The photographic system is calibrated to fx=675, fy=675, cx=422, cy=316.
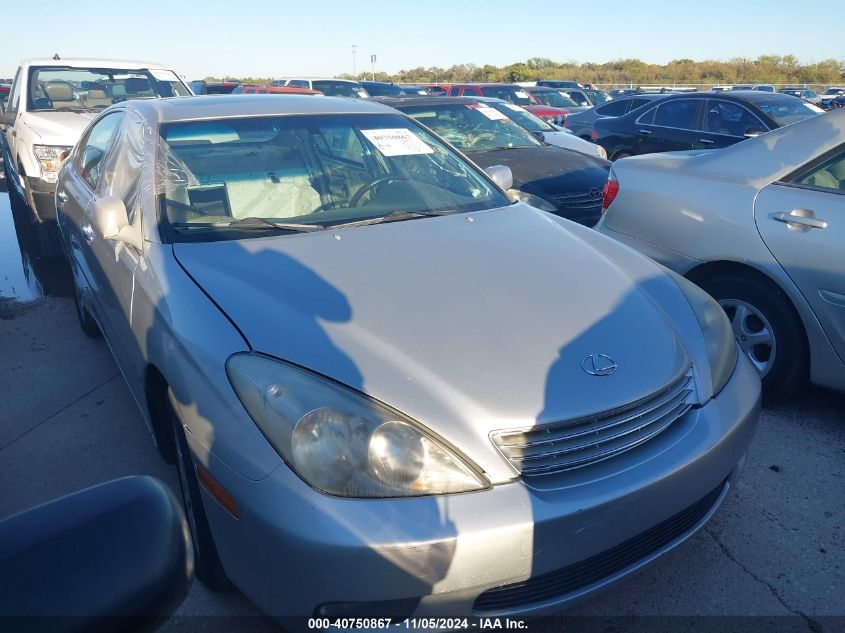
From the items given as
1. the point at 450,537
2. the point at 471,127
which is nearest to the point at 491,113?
the point at 471,127

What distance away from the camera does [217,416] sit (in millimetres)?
1883

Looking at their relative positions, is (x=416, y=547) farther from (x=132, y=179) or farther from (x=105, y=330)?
(x=105, y=330)

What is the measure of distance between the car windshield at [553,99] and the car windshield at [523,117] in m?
8.59

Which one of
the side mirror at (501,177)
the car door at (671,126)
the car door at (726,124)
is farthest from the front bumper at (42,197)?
the car door at (726,124)

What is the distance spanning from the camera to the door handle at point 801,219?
3.09 metres

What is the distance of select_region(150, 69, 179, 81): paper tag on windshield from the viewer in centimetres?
846

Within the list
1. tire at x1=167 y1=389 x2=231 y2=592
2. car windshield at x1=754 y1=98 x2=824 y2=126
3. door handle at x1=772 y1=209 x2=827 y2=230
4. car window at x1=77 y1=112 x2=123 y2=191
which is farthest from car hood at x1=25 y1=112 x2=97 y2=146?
car windshield at x1=754 y1=98 x2=824 y2=126

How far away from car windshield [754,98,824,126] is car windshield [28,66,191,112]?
7256mm

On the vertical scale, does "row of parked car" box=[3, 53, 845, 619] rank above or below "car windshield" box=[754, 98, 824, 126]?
below

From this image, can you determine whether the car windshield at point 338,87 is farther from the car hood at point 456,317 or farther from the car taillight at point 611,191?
the car hood at point 456,317

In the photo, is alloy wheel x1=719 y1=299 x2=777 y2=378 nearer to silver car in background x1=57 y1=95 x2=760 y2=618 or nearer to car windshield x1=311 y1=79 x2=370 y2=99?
silver car in background x1=57 y1=95 x2=760 y2=618

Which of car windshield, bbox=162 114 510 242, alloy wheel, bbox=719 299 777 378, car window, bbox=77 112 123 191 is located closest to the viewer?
car windshield, bbox=162 114 510 242

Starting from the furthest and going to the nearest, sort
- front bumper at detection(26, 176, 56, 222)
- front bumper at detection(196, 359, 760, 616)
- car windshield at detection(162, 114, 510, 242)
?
front bumper at detection(26, 176, 56, 222) < car windshield at detection(162, 114, 510, 242) < front bumper at detection(196, 359, 760, 616)

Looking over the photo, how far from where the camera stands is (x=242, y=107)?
3.23m
